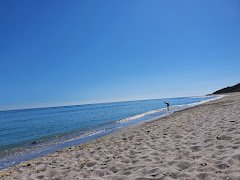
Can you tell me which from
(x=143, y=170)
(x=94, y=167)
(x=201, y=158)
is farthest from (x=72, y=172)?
(x=201, y=158)

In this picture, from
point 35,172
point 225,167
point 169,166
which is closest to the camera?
point 225,167

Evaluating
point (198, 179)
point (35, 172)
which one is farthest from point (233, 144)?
point (35, 172)

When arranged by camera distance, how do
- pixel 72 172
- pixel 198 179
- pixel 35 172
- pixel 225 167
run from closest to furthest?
pixel 198 179 → pixel 225 167 → pixel 72 172 → pixel 35 172

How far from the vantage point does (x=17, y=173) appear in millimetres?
7781

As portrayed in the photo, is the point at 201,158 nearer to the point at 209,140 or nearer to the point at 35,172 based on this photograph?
the point at 209,140

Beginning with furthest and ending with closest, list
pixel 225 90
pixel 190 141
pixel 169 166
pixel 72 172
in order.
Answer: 1. pixel 225 90
2. pixel 190 141
3. pixel 72 172
4. pixel 169 166

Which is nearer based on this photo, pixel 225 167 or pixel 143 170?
pixel 225 167

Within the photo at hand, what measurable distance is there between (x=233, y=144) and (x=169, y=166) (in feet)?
7.32

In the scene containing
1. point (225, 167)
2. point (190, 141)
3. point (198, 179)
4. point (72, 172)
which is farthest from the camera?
point (190, 141)

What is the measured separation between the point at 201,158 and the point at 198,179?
53.4 inches

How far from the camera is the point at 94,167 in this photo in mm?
6789

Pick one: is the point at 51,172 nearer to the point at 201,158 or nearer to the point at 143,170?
the point at 143,170

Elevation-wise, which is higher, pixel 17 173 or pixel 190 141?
pixel 190 141

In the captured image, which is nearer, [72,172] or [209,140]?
[72,172]
